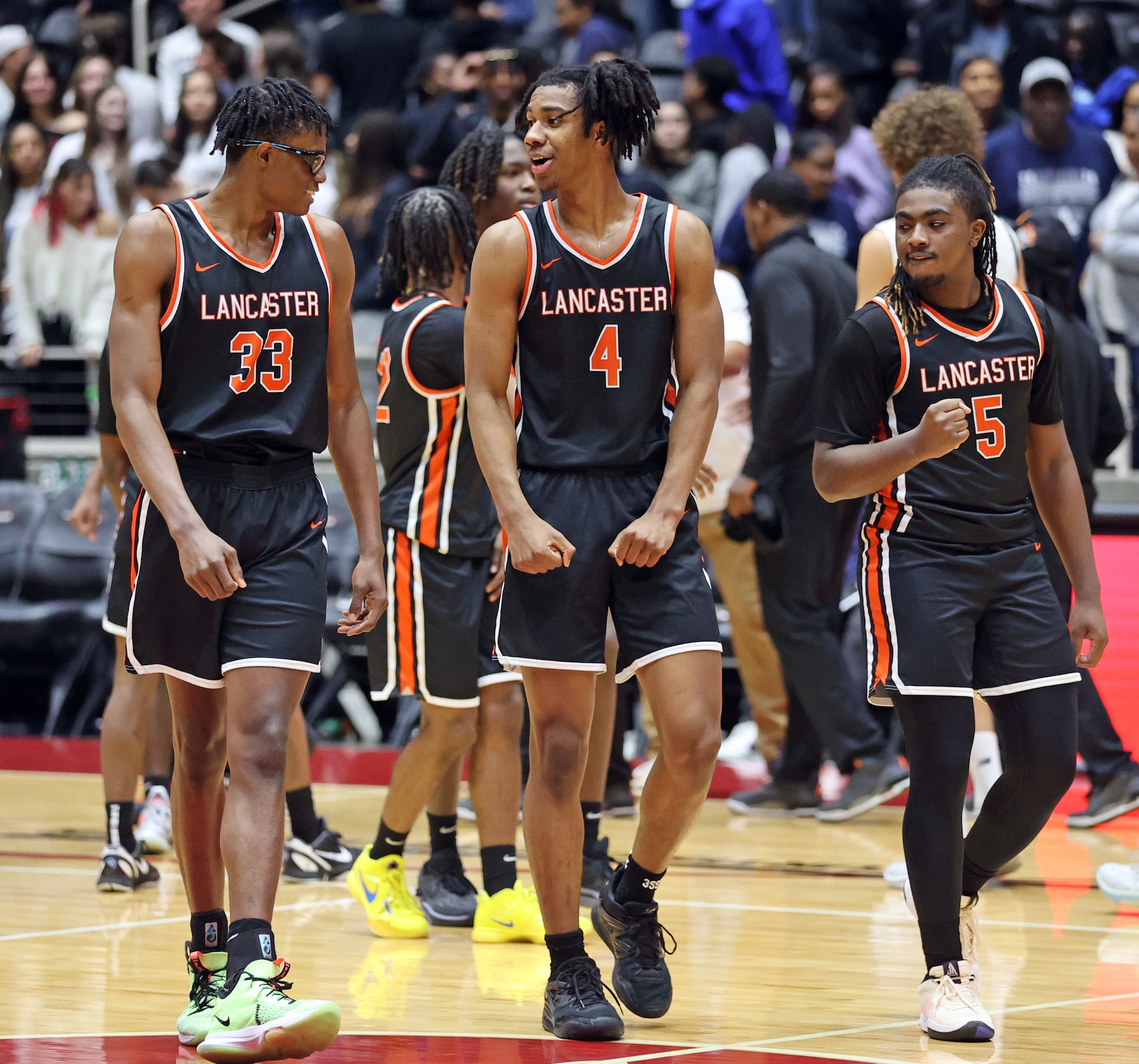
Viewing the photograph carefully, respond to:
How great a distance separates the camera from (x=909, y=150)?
235 inches

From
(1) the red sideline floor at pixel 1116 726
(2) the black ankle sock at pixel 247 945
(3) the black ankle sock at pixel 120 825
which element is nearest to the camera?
(2) the black ankle sock at pixel 247 945

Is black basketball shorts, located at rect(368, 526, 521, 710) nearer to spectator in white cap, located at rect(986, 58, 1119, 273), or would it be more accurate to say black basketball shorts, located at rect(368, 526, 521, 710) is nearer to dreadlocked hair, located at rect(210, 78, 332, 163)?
dreadlocked hair, located at rect(210, 78, 332, 163)

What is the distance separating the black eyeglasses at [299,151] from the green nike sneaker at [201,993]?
1.71m

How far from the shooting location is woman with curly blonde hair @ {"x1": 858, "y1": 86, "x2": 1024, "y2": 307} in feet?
19.1

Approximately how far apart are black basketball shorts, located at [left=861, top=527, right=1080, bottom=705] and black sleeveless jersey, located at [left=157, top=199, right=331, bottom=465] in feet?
4.45

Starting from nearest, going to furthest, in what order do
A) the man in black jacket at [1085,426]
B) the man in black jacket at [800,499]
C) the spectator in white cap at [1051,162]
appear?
the man in black jacket at [1085,426] → the man in black jacket at [800,499] → the spectator in white cap at [1051,162]

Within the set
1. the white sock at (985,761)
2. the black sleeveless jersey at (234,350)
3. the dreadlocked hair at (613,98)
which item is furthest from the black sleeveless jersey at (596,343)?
the white sock at (985,761)

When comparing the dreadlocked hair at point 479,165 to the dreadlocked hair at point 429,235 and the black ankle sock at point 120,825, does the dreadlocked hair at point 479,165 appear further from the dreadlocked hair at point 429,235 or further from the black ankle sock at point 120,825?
the black ankle sock at point 120,825

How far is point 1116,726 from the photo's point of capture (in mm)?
8188

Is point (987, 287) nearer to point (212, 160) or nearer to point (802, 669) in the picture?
point (802, 669)

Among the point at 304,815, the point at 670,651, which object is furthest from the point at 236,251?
the point at 304,815

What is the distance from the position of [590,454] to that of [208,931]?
1358 mm

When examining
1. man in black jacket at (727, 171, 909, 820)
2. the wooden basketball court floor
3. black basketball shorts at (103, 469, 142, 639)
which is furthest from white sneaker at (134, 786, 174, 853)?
man in black jacket at (727, 171, 909, 820)

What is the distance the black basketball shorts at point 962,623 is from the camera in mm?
4215
